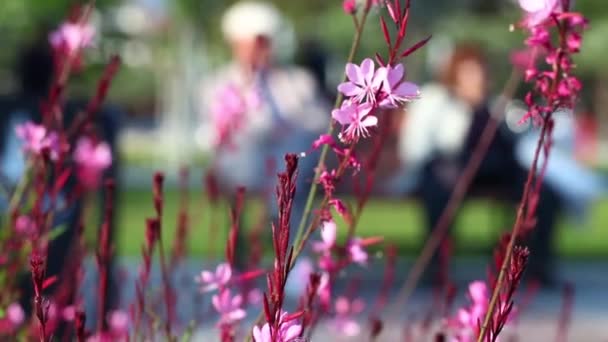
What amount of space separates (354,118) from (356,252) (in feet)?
1.70

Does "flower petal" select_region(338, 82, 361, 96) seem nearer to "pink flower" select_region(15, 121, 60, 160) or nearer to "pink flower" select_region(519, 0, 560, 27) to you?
"pink flower" select_region(519, 0, 560, 27)

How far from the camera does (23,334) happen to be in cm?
221

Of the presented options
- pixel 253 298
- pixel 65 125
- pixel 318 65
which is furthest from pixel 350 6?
pixel 318 65

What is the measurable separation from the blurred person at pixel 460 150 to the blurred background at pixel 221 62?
289mm

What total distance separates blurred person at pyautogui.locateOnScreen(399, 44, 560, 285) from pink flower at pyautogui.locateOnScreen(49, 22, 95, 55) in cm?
508

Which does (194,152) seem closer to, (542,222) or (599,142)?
(599,142)

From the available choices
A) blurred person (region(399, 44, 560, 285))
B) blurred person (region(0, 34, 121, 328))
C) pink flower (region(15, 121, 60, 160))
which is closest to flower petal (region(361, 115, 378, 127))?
pink flower (region(15, 121, 60, 160))

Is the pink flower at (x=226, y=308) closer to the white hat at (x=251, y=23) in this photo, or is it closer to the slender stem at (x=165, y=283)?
the slender stem at (x=165, y=283)

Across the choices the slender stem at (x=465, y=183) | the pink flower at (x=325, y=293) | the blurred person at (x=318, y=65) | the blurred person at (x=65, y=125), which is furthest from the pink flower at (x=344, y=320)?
the blurred person at (x=318, y=65)

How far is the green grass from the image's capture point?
8.99m

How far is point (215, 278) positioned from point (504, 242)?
41 centimetres

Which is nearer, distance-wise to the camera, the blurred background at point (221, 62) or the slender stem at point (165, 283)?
the slender stem at point (165, 283)

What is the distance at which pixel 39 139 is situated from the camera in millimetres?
1961

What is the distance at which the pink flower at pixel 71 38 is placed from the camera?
88.0 inches
